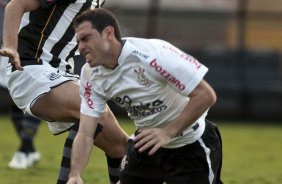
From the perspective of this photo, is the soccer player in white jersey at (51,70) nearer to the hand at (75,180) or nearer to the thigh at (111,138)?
the thigh at (111,138)

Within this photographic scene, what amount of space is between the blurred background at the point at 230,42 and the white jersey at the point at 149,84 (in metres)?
9.57

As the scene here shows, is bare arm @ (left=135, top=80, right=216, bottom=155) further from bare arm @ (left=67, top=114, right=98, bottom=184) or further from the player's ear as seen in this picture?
the player's ear

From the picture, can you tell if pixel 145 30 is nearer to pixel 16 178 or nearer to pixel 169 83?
pixel 16 178

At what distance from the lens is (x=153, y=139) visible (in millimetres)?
4707

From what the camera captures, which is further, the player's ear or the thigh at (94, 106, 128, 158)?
the thigh at (94, 106, 128, 158)

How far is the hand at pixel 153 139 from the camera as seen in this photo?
4.71 m

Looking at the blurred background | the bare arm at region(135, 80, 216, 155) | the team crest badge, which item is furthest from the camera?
the blurred background

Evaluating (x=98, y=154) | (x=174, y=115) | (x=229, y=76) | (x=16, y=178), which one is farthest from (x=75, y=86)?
(x=229, y=76)

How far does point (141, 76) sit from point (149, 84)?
6cm

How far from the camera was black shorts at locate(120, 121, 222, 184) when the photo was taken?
16.8 ft

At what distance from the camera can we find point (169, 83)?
4820 mm

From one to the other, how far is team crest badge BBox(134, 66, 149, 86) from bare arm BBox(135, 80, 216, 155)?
1.04 feet

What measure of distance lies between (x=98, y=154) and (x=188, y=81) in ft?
18.2

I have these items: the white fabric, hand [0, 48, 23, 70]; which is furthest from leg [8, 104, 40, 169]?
hand [0, 48, 23, 70]
